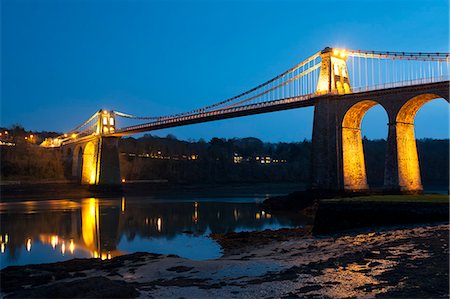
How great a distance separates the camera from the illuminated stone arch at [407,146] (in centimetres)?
2597

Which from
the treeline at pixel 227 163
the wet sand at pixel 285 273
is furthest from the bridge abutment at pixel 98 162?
the wet sand at pixel 285 273

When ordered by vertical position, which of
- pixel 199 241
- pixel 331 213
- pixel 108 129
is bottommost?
pixel 199 241

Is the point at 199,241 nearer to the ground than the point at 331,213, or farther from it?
nearer to the ground

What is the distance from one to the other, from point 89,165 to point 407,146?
48567 millimetres

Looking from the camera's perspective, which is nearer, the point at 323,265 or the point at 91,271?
the point at 323,265

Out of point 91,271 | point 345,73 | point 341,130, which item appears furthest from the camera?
point 345,73

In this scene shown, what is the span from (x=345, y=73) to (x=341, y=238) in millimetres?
21366

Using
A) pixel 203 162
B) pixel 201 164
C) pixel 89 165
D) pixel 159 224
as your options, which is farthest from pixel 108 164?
pixel 159 224

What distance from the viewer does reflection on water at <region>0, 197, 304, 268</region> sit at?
50.0 feet

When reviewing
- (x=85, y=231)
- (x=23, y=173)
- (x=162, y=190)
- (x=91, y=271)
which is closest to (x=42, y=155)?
(x=23, y=173)

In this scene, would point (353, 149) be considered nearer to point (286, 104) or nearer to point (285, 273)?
A: point (286, 104)

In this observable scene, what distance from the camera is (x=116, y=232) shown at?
2095cm

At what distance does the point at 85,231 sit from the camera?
21.0 metres

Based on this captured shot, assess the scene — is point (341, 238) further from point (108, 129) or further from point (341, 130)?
point (108, 129)
